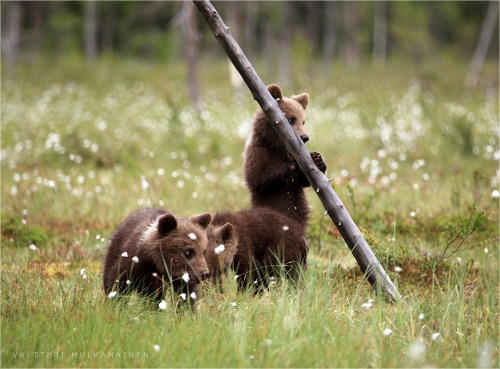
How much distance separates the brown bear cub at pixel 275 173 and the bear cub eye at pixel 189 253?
70.9 inches

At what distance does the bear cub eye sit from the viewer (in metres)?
5.54

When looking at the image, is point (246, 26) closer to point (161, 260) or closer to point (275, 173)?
point (275, 173)

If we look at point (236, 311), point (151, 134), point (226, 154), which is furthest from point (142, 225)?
point (151, 134)

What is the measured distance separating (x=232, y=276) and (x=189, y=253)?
2.40 ft

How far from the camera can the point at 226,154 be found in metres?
14.7

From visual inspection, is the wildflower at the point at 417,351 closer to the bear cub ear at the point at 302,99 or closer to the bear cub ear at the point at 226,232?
the bear cub ear at the point at 226,232

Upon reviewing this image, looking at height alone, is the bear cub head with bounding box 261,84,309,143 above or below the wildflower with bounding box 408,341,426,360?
above

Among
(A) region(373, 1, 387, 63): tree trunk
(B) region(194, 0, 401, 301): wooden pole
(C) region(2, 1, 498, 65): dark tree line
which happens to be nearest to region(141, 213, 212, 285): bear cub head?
(B) region(194, 0, 401, 301): wooden pole

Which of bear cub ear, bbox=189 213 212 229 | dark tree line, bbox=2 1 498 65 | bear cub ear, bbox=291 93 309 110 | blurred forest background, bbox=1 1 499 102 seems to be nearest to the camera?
bear cub ear, bbox=189 213 212 229

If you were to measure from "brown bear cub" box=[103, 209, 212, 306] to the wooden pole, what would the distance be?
3.64ft

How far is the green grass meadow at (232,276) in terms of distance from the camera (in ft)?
15.3

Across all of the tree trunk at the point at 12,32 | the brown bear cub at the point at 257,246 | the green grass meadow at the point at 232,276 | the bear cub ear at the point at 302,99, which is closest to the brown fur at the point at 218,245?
the brown bear cub at the point at 257,246

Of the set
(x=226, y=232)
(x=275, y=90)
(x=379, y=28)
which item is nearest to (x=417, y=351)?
(x=226, y=232)

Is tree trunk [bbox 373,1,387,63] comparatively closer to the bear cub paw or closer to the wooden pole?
the bear cub paw
